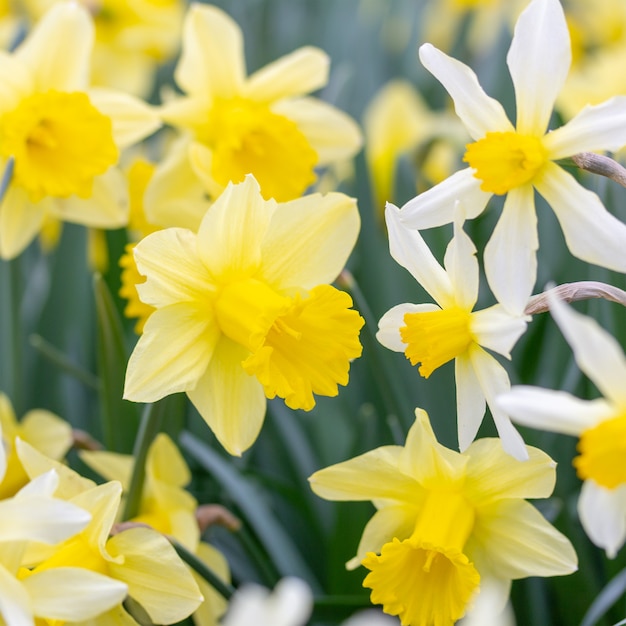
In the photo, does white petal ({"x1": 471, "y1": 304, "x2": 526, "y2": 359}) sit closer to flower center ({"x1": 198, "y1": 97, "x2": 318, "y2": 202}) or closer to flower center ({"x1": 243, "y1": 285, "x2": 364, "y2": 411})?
flower center ({"x1": 243, "y1": 285, "x2": 364, "y2": 411})

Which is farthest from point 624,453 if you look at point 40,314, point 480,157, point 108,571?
point 40,314

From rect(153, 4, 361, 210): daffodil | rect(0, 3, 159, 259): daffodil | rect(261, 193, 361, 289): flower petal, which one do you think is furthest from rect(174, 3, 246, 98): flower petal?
rect(261, 193, 361, 289): flower petal

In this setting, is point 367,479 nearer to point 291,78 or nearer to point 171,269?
point 171,269

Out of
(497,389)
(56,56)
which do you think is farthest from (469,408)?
(56,56)

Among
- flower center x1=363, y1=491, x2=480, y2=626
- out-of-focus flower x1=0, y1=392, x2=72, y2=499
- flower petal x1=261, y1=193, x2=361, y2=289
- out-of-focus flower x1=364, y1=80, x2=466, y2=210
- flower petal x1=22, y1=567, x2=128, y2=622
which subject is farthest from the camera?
out-of-focus flower x1=364, y1=80, x2=466, y2=210

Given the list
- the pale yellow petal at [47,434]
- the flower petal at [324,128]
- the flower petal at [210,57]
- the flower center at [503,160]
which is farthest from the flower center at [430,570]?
the flower petal at [210,57]

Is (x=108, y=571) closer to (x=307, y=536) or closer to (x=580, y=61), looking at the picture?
(x=307, y=536)
